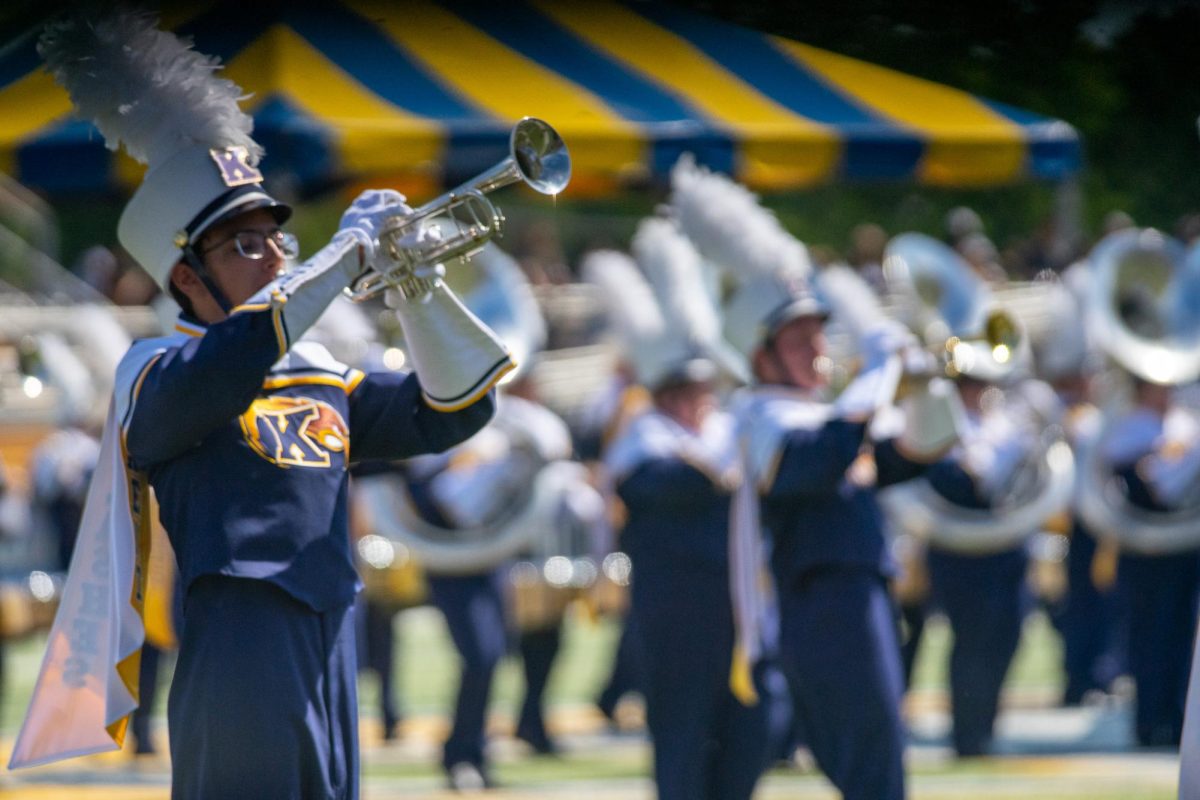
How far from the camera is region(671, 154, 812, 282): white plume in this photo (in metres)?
6.39

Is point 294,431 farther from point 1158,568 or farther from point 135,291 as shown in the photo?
point 135,291

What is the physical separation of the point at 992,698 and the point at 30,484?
4945 mm

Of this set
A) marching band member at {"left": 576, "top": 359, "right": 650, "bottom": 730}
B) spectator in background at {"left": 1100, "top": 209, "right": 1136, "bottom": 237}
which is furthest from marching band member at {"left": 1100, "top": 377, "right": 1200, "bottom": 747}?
marching band member at {"left": 576, "top": 359, "right": 650, "bottom": 730}

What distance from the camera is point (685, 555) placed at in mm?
6566

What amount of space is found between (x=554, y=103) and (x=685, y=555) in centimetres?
172

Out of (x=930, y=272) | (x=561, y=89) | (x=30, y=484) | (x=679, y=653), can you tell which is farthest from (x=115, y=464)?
(x=30, y=484)

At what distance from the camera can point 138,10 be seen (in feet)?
13.1

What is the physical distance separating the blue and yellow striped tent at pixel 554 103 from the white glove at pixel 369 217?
1387 mm

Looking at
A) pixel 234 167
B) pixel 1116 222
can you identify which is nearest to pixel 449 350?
pixel 234 167

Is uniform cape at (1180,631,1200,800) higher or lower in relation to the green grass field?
higher

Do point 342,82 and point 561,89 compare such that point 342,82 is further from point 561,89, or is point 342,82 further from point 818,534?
point 818,534

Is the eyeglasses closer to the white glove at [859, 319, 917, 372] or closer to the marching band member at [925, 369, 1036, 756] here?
the white glove at [859, 319, 917, 372]

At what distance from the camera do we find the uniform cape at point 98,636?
409 centimetres

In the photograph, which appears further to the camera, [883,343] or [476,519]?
[476,519]
